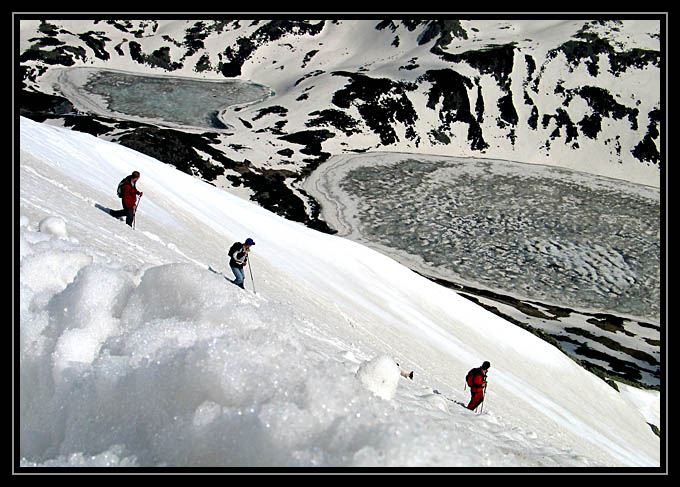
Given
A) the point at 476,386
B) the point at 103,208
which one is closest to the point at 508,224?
the point at 476,386

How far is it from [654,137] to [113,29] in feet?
459

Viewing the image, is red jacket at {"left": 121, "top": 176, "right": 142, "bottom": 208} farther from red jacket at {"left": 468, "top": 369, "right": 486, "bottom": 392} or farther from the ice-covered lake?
the ice-covered lake

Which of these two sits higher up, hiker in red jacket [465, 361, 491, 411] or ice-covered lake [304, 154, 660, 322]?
hiker in red jacket [465, 361, 491, 411]

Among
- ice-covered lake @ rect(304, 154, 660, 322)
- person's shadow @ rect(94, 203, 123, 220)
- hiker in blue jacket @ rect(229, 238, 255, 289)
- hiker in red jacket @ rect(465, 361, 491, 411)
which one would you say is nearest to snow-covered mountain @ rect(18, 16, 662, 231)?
ice-covered lake @ rect(304, 154, 660, 322)

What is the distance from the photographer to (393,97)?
338 ft

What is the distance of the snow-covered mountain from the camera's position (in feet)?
238

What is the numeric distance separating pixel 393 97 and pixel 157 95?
52352mm

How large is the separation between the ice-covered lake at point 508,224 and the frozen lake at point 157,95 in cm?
3568

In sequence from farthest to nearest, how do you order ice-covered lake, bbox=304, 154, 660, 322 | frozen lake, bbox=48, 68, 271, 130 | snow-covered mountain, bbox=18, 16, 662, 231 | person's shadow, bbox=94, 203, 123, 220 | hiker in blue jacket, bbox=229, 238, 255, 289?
frozen lake, bbox=48, 68, 271, 130, snow-covered mountain, bbox=18, 16, 662, 231, ice-covered lake, bbox=304, 154, 660, 322, person's shadow, bbox=94, 203, 123, 220, hiker in blue jacket, bbox=229, 238, 255, 289

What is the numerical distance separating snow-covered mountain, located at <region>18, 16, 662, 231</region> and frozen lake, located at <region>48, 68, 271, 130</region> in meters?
3.18

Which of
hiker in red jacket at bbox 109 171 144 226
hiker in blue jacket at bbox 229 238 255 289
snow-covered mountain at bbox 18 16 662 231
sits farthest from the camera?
snow-covered mountain at bbox 18 16 662 231

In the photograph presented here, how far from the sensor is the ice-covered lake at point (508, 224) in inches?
1999

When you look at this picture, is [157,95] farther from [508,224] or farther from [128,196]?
[128,196]
